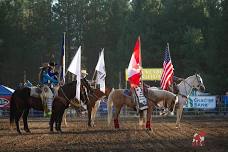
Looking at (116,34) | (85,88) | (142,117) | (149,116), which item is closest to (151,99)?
(149,116)

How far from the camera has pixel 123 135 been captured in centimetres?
2031

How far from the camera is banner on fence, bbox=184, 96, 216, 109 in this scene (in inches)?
1628

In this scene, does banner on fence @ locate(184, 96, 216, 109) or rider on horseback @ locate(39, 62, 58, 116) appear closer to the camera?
rider on horseback @ locate(39, 62, 58, 116)

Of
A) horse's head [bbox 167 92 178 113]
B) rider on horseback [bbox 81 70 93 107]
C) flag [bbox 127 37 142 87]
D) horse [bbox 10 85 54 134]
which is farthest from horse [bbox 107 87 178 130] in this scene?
horse [bbox 10 85 54 134]

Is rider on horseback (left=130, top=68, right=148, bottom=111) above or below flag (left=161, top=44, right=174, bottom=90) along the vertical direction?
below

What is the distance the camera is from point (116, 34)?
7975 centimetres

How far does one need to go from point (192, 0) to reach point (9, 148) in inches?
2216

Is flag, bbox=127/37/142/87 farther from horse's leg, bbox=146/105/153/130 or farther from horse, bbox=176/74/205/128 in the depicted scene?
horse, bbox=176/74/205/128

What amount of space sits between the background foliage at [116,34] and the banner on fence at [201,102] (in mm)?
14716

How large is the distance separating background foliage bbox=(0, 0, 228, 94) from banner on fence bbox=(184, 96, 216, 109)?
1472 centimetres

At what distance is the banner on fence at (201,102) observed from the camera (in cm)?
4134

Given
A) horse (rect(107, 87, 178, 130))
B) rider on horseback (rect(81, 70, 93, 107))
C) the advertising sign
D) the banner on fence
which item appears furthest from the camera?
the advertising sign

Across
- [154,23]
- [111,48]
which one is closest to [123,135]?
[154,23]

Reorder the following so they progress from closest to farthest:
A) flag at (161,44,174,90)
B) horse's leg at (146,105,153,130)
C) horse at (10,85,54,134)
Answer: horse at (10,85,54,134), horse's leg at (146,105,153,130), flag at (161,44,174,90)
